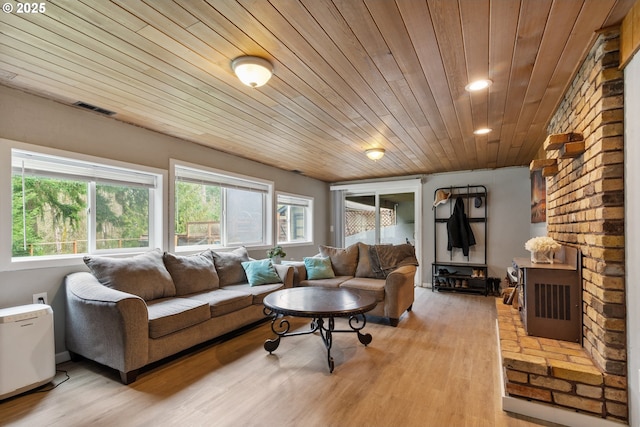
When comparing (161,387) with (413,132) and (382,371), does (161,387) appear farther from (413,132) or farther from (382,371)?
(413,132)

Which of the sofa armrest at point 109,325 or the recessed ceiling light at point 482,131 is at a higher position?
the recessed ceiling light at point 482,131

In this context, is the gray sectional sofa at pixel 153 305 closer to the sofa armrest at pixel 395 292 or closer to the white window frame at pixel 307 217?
the sofa armrest at pixel 395 292

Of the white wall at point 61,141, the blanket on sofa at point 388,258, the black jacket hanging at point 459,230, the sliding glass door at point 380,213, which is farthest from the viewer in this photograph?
the sliding glass door at point 380,213

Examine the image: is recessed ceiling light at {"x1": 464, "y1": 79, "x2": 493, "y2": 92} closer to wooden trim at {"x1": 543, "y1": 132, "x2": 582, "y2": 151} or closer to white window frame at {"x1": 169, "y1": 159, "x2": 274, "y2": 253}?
wooden trim at {"x1": 543, "y1": 132, "x2": 582, "y2": 151}

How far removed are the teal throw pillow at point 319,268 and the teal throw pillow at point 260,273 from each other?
547mm

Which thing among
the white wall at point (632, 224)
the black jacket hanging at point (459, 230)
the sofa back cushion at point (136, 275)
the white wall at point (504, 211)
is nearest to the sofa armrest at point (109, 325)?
the sofa back cushion at point (136, 275)

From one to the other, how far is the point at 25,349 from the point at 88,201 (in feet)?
Result: 4.52

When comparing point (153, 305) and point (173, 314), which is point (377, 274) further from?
point (153, 305)

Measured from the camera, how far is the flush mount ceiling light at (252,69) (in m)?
1.86

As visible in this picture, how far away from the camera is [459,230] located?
18.1ft

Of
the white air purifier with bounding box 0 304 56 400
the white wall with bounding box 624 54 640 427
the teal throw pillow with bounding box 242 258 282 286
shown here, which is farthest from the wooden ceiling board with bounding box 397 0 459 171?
the white air purifier with bounding box 0 304 56 400

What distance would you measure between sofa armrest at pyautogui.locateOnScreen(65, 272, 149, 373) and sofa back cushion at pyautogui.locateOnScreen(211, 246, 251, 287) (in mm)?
1326

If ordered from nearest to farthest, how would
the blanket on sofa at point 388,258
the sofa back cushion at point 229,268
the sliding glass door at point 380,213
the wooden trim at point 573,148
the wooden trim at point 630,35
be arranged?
the wooden trim at point 630,35
the wooden trim at point 573,148
the sofa back cushion at point 229,268
the blanket on sofa at point 388,258
the sliding glass door at point 380,213

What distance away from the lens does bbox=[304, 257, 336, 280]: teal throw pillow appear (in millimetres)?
4180
